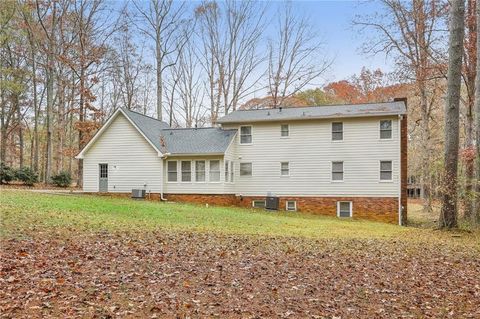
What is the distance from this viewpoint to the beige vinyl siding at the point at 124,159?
22.2 meters

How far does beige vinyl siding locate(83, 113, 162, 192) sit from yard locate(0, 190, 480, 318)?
11569 millimetres

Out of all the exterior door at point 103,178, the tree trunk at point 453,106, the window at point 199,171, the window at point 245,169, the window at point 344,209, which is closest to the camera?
the tree trunk at point 453,106

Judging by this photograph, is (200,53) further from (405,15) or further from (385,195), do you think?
(385,195)

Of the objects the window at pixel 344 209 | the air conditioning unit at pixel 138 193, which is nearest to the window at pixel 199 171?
the air conditioning unit at pixel 138 193

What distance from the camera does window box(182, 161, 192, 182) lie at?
22.5 metres

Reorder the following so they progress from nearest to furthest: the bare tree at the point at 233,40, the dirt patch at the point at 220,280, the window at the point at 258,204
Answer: the dirt patch at the point at 220,280 → the window at the point at 258,204 → the bare tree at the point at 233,40

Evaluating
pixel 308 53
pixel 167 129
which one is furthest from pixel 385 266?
pixel 308 53

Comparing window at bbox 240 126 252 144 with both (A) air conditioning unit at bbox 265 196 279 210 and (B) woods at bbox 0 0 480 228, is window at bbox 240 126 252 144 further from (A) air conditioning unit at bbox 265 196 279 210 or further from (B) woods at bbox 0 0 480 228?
(B) woods at bbox 0 0 480 228

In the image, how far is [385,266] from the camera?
24.5 feet

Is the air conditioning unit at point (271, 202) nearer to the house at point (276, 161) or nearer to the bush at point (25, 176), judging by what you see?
the house at point (276, 161)

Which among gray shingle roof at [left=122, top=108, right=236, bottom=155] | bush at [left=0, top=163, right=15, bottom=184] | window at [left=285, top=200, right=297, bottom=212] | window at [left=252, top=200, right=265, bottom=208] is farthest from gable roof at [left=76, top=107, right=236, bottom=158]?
bush at [left=0, top=163, right=15, bottom=184]

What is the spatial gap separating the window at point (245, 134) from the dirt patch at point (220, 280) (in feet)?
48.0

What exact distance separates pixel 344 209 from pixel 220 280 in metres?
16.7

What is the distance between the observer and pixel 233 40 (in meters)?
33.2
